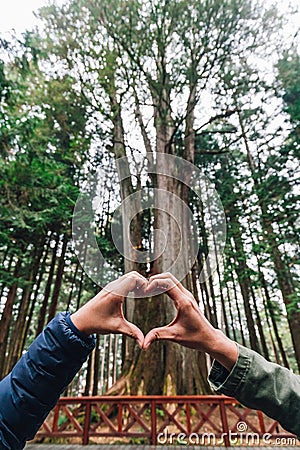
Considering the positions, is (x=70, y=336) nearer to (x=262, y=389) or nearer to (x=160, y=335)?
(x=160, y=335)

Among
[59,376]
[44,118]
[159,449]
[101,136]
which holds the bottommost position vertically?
[159,449]

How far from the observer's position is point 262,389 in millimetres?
621

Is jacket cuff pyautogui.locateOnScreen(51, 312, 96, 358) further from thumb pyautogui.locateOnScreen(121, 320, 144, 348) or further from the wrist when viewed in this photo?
the wrist

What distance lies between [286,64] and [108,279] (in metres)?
6.84

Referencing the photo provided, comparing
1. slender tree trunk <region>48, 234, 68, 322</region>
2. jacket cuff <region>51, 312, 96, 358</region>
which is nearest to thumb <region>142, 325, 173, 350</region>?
jacket cuff <region>51, 312, 96, 358</region>

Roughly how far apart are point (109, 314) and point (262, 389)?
342mm

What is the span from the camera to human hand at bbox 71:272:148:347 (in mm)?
634

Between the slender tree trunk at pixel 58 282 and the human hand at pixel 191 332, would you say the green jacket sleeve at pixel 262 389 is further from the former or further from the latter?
the slender tree trunk at pixel 58 282

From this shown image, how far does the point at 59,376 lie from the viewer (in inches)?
24.3

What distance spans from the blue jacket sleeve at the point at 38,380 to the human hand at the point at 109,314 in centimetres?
3

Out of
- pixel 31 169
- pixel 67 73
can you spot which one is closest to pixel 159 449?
pixel 31 169

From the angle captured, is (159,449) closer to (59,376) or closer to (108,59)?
(59,376)

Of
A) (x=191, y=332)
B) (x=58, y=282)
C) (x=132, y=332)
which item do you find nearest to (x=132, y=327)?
(x=132, y=332)

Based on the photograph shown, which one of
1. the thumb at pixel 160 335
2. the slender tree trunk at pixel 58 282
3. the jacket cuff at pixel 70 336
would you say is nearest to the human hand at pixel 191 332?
the thumb at pixel 160 335
